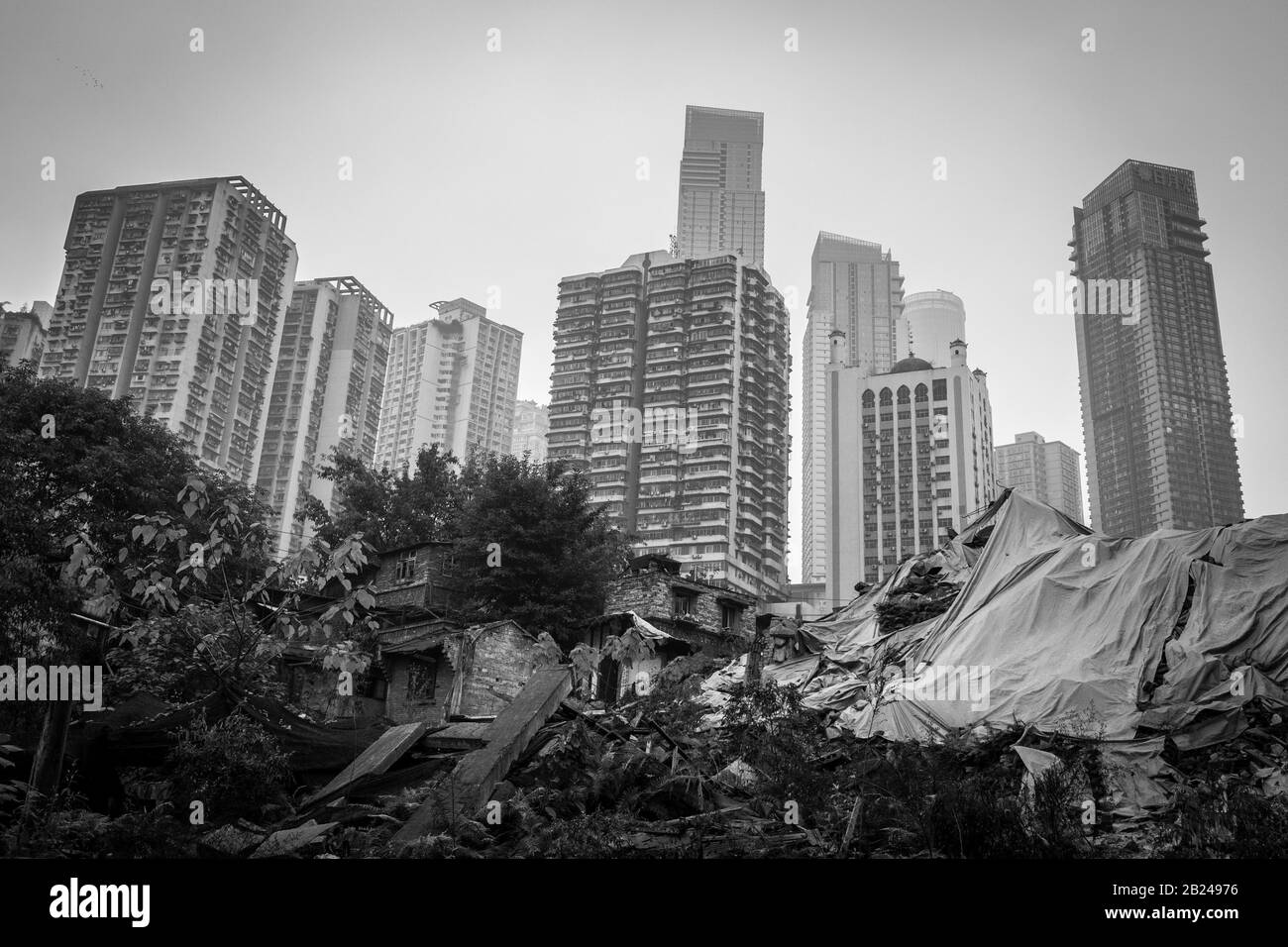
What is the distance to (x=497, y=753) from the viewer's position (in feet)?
26.3

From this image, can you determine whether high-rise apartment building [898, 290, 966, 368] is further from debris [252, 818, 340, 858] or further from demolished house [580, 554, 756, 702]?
debris [252, 818, 340, 858]

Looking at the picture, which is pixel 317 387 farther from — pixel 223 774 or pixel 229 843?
pixel 229 843

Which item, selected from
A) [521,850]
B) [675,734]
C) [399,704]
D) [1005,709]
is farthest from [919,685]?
Result: [399,704]

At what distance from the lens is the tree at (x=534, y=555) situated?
27219 mm

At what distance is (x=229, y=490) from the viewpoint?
2736 cm

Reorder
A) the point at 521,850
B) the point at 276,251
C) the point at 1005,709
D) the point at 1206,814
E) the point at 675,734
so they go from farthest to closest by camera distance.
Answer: the point at 276,251 < the point at 1005,709 < the point at 675,734 < the point at 1206,814 < the point at 521,850

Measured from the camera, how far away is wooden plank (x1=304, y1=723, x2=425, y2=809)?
828 centimetres

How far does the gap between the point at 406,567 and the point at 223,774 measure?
21.9m

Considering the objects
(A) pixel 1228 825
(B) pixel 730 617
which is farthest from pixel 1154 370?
(A) pixel 1228 825

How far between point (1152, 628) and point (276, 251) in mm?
71584

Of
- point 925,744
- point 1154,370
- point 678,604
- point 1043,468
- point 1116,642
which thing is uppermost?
point 1154,370

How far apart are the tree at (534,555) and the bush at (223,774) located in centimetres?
1765

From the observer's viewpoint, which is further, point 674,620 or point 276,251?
point 276,251
